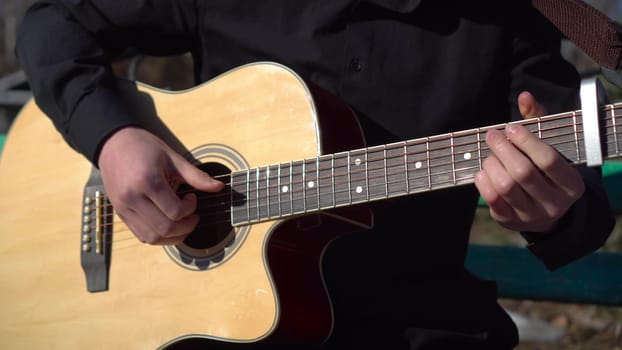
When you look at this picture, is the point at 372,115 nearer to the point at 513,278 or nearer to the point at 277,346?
the point at 277,346

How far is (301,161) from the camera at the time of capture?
1.77 meters

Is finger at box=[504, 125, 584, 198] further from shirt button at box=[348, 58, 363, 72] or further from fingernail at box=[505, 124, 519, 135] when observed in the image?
shirt button at box=[348, 58, 363, 72]

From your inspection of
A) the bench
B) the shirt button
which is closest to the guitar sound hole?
the shirt button

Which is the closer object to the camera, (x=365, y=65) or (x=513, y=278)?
(x=365, y=65)

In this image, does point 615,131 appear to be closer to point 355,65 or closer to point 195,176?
point 355,65

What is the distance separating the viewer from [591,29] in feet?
5.37

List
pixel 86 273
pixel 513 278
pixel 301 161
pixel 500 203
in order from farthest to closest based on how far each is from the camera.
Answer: pixel 513 278 < pixel 86 273 < pixel 301 161 < pixel 500 203

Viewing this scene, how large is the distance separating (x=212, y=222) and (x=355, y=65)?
51 cm

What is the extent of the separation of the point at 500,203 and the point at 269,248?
1.79ft

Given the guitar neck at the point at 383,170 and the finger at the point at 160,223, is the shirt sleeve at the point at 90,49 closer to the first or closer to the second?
the finger at the point at 160,223

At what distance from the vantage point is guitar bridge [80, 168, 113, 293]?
6.84ft

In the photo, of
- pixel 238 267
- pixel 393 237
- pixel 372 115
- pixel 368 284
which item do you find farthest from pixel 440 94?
pixel 238 267

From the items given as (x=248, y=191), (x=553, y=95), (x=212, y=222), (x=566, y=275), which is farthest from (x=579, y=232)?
(x=566, y=275)

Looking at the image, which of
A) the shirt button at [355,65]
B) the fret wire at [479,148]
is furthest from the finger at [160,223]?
the fret wire at [479,148]
